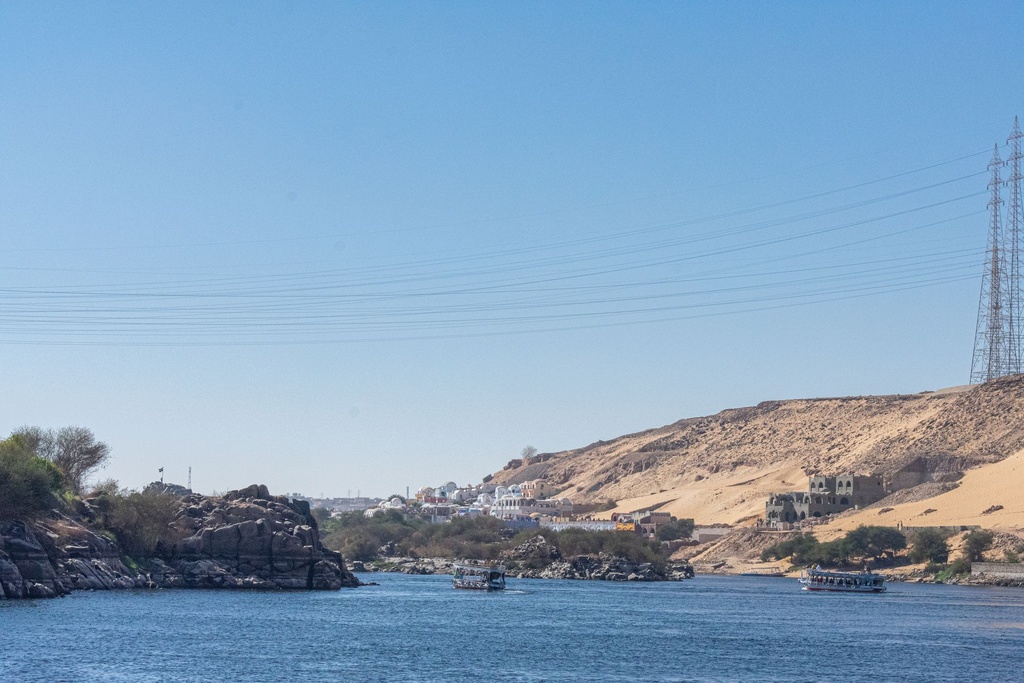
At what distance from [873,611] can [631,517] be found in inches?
3468

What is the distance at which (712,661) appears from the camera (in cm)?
5575

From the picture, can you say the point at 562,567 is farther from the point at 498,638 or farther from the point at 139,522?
the point at 498,638

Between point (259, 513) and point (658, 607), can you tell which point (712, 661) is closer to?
point (658, 607)

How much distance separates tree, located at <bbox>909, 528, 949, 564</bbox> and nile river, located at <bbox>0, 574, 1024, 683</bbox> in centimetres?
2952

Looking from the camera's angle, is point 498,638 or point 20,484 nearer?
point 498,638

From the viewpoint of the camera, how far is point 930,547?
411 ft

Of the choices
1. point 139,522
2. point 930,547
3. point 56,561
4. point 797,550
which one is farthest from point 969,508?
point 56,561

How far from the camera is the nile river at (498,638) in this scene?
50312mm

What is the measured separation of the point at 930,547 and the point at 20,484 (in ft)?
279

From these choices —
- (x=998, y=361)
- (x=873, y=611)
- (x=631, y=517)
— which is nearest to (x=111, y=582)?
A: (x=873, y=611)

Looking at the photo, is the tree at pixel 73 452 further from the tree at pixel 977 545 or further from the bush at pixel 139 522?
the tree at pixel 977 545

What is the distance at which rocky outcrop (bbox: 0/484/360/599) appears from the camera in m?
83.8

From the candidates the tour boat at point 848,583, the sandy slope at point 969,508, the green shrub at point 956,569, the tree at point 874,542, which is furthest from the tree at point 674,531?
the tour boat at point 848,583

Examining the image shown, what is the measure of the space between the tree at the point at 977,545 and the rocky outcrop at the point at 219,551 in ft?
188
